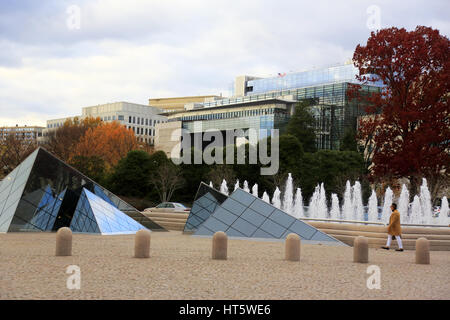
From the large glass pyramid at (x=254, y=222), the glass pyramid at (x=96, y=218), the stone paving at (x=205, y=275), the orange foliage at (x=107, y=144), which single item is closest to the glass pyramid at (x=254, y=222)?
the large glass pyramid at (x=254, y=222)

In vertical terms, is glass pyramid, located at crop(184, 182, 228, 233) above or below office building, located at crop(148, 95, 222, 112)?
below

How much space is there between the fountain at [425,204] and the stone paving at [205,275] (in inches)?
582

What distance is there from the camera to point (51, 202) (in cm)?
2422

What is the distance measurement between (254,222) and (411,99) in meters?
18.6

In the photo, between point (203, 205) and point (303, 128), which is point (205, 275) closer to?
point (203, 205)

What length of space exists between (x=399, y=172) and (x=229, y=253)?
23.0 m

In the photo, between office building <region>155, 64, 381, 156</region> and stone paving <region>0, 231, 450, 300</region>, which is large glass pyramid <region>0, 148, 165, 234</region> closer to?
stone paving <region>0, 231, 450, 300</region>

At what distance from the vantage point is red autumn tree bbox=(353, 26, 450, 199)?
3600cm

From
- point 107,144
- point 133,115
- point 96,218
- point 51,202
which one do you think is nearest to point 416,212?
point 96,218

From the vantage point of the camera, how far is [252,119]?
318 ft

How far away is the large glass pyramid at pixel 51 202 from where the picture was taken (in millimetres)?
23484

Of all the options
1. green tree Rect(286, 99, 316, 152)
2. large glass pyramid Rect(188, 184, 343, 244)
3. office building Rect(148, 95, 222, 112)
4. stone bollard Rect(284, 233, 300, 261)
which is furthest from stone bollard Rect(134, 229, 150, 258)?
office building Rect(148, 95, 222, 112)

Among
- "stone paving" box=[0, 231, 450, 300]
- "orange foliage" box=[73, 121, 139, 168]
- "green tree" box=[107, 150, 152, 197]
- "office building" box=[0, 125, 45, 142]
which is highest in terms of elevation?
"office building" box=[0, 125, 45, 142]

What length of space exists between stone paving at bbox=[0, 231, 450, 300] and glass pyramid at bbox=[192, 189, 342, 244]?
3431mm
